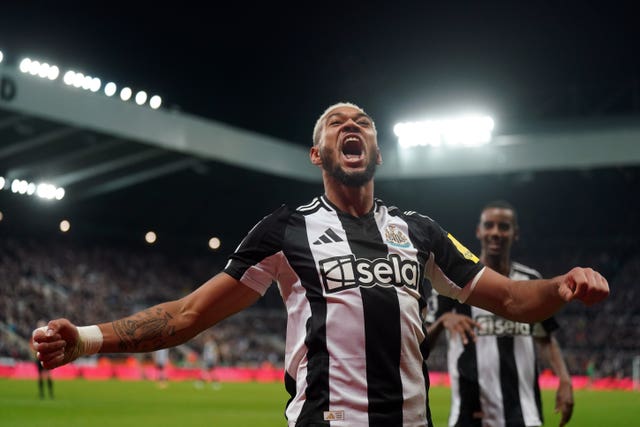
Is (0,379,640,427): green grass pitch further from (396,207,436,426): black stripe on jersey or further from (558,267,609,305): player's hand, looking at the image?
(558,267,609,305): player's hand

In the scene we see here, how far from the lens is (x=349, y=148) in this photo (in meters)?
4.23

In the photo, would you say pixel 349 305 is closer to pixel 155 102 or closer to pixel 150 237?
pixel 155 102

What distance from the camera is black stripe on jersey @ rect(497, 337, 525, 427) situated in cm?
663

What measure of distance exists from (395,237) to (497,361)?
310 centimetres

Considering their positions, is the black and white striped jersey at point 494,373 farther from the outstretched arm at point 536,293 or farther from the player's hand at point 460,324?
the outstretched arm at point 536,293

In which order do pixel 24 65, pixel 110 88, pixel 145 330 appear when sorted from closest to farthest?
1. pixel 145 330
2. pixel 24 65
3. pixel 110 88

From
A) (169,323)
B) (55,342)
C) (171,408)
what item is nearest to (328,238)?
(169,323)

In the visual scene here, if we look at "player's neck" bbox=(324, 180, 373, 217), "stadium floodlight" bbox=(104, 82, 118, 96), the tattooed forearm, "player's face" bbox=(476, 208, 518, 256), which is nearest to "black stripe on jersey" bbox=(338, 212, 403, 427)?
"player's neck" bbox=(324, 180, 373, 217)

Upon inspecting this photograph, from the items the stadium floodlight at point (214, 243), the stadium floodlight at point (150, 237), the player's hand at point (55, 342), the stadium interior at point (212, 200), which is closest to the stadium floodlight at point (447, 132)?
the stadium interior at point (212, 200)

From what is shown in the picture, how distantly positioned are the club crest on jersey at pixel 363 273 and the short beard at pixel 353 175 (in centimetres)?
40

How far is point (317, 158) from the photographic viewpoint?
435 cm

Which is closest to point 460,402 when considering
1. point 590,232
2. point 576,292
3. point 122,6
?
point 576,292

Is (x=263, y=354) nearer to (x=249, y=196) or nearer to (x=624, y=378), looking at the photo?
(x=249, y=196)

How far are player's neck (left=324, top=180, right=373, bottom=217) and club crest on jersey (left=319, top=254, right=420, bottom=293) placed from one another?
373 mm
